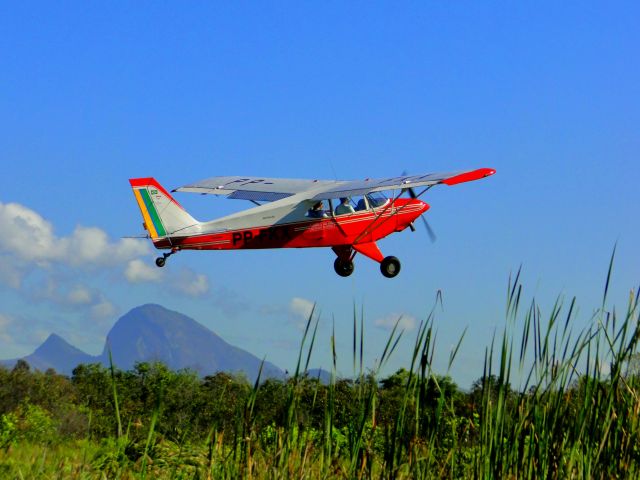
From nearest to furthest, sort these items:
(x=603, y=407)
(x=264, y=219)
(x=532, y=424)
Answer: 1. (x=532, y=424)
2. (x=603, y=407)
3. (x=264, y=219)

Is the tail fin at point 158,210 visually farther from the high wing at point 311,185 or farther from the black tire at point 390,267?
the black tire at point 390,267

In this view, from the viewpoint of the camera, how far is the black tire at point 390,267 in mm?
29891

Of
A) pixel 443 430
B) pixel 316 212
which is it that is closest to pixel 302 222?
pixel 316 212

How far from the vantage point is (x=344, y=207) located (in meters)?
29.4

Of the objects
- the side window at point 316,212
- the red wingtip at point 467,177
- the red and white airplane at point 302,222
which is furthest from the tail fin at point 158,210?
the red wingtip at point 467,177

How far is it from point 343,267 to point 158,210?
585cm

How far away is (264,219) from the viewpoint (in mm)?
28734

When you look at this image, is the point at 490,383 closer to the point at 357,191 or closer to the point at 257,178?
the point at 357,191

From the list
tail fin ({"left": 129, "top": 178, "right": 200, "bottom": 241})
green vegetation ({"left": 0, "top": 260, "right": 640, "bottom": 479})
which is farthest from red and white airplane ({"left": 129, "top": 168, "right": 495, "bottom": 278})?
green vegetation ({"left": 0, "top": 260, "right": 640, "bottom": 479})

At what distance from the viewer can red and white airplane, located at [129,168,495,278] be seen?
93.5ft

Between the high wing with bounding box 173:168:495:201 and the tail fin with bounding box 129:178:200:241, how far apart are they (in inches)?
67.1

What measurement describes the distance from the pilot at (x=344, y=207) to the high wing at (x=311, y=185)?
31 cm

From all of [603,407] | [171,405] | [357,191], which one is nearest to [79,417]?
[171,405]

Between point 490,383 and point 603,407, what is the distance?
1753mm
